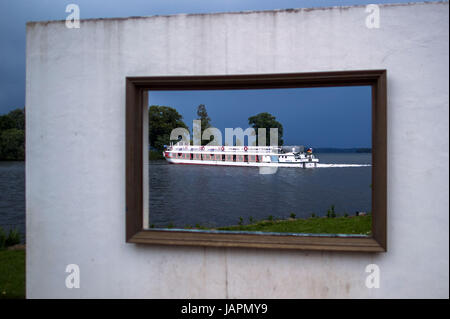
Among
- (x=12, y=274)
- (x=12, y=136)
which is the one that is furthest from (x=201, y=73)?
(x=12, y=136)

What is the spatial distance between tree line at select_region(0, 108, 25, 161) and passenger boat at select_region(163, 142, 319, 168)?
57.4ft

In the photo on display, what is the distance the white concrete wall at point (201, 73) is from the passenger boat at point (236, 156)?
29727 mm

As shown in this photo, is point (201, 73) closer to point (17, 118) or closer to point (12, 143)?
point (12, 143)

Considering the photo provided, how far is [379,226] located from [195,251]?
1501 millimetres

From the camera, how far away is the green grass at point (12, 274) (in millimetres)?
3541

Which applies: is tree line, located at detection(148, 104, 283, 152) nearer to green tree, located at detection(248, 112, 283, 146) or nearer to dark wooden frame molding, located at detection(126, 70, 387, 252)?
green tree, located at detection(248, 112, 283, 146)

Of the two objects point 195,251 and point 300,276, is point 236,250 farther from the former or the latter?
point 300,276

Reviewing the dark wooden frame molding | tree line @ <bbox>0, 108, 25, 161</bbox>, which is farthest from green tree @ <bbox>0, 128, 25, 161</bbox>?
the dark wooden frame molding

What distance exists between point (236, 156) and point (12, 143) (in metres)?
26.6

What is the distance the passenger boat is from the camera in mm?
33125

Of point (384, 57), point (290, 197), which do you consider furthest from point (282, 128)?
point (384, 57)

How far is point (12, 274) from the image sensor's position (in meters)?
4.20
